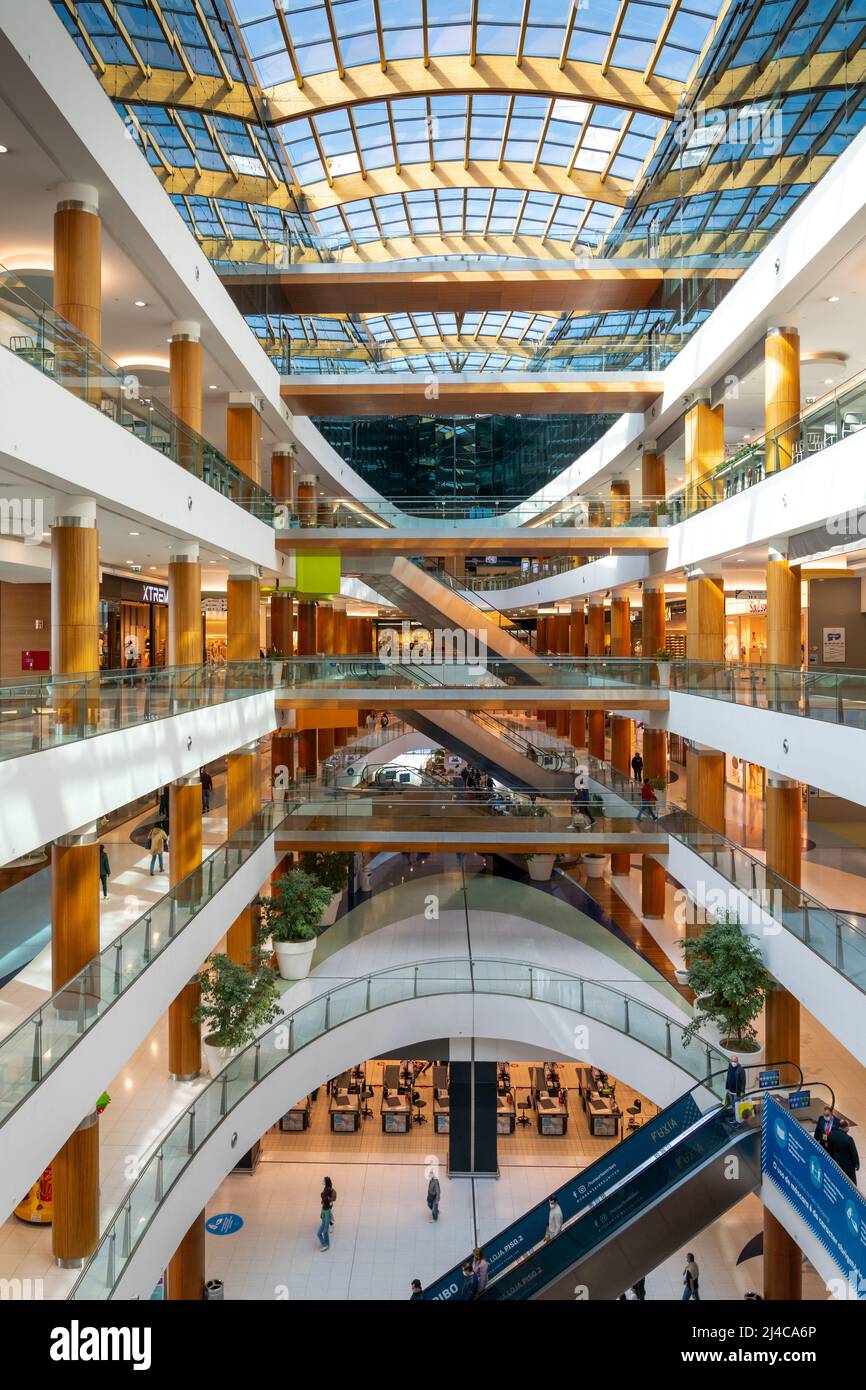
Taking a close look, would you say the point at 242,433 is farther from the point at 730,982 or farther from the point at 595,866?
the point at 595,866

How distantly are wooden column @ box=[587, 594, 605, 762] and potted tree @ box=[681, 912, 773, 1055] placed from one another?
14.6 metres

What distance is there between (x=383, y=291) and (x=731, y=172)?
7.10m

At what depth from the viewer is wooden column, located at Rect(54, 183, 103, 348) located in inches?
343

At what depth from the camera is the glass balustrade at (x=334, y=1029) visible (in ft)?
29.1

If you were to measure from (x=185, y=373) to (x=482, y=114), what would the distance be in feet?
34.4

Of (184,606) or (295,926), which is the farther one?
(295,926)

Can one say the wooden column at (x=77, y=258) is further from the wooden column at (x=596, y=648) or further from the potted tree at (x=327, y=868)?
the wooden column at (x=596, y=648)

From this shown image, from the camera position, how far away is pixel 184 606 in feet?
43.1

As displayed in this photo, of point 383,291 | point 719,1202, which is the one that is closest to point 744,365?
point 383,291

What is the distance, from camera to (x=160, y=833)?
55.6ft

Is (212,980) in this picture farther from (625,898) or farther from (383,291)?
(383,291)

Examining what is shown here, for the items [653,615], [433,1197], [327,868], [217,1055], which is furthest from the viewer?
[653,615]

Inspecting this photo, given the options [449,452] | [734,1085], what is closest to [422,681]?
[734,1085]

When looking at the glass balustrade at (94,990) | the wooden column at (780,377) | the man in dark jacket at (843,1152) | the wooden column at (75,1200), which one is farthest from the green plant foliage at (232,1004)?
the wooden column at (780,377)
